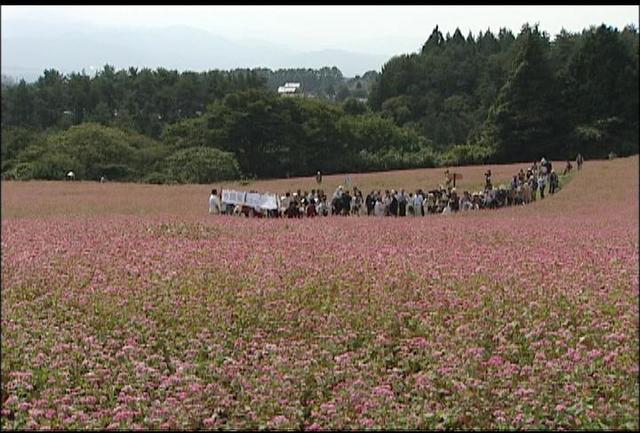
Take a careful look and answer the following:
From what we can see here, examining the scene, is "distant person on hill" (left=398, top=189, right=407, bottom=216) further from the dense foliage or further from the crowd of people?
the dense foliage

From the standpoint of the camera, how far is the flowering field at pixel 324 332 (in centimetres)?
688

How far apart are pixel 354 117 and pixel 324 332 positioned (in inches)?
2373

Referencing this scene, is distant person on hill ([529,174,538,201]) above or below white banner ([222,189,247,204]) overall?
above

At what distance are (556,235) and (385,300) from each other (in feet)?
19.6

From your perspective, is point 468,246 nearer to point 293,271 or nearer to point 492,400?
point 293,271

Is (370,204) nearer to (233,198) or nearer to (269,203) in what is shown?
(269,203)

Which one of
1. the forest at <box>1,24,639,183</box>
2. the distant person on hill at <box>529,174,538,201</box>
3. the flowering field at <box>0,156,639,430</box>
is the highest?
the forest at <box>1,24,639,183</box>

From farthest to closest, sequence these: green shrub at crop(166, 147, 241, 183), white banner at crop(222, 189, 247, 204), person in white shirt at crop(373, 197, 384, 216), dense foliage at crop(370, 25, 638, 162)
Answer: green shrub at crop(166, 147, 241, 183), dense foliage at crop(370, 25, 638, 162), white banner at crop(222, 189, 247, 204), person in white shirt at crop(373, 197, 384, 216)

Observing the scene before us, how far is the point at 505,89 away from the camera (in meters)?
49.6

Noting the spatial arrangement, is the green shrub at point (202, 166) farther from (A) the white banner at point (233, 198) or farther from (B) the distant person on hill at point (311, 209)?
(B) the distant person on hill at point (311, 209)

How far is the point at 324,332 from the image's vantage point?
8.97 metres

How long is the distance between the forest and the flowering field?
1177 centimetres

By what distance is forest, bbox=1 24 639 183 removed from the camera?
41.5 meters

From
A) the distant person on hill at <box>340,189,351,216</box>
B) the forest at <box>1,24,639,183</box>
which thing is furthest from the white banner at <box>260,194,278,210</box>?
the forest at <box>1,24,639,183</box>
